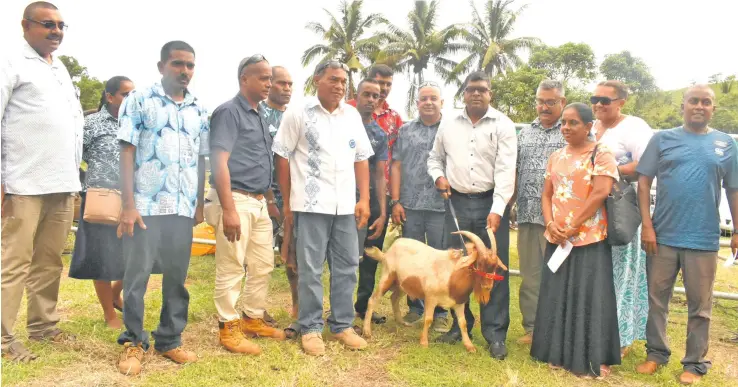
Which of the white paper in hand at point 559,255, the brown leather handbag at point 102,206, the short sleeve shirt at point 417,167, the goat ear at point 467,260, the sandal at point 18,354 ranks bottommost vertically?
the sandal at point 18,354

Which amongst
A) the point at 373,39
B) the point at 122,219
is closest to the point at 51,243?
the point at 122,219

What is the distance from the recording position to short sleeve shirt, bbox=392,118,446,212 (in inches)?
193

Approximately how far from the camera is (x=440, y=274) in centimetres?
442

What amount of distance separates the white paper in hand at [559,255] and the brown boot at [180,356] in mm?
2737

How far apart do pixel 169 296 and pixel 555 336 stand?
2.87 meters

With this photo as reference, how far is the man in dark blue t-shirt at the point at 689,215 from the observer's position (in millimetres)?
3994

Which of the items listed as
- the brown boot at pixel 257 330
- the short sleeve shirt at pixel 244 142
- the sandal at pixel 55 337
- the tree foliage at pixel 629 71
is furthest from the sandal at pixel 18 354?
the tree foliage at pixel 629 71

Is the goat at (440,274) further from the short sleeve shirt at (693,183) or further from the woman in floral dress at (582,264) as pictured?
the short sleeve shirt at (693,183)

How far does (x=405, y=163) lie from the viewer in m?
5.10

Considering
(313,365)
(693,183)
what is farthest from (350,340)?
(693,183)

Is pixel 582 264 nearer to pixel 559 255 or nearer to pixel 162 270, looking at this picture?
pixel 559 255

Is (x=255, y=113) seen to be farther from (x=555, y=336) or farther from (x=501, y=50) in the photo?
(x=501, y=50)

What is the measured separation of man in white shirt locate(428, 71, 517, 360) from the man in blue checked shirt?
205 cm

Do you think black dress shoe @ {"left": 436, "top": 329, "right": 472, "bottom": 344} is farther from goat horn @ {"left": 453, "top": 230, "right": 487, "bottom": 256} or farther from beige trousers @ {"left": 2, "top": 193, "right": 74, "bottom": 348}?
beige trousers @ {"left": 2, "top": 193, "right": 74, "bottom": 348}
